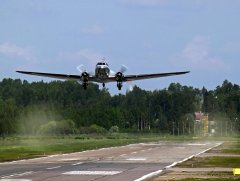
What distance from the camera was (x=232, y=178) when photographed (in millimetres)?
32844

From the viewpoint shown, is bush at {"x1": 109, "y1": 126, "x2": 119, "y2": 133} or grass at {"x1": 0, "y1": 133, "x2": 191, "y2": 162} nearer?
grass at {"x1": 0, "y1": 133, "x2": 191, "y2": 162}

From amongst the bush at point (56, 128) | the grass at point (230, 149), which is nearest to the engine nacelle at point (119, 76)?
the grass at point (230, 149)

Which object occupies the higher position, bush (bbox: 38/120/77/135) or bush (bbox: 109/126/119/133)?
bush (bbox: 109/126/119/133)

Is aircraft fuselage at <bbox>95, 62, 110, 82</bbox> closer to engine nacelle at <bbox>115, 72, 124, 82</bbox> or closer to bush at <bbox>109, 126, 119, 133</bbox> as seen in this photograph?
engine nacelle at <bbox>115, 72, 124, 82</bbox>

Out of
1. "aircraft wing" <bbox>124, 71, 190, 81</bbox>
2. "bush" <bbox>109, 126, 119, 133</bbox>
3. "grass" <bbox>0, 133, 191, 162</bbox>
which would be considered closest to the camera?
"grass" <bbox>0, 133, 191, 162</bbox>

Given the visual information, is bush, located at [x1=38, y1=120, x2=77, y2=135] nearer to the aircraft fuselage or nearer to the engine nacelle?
the engine nacelle

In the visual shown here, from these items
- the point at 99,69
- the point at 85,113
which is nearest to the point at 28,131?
the point at 99,69

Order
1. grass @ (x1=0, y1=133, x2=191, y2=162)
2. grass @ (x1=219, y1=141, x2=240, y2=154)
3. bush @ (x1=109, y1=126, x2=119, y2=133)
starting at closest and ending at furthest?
grass @ (x1=0, y1=133, x2=191, y2=162), grass @ (x1=219, y1=141, x2=240, y2=154), bush @ (x1=109, y1=126, x2=119, y2=133)

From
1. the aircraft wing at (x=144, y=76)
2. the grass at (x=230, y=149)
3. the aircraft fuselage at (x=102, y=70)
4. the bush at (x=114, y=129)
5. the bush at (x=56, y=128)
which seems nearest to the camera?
the aircraft fuselage at (x=102, y=70)

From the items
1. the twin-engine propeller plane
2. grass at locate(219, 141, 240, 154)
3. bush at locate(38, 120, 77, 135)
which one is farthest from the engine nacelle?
bush at locate(38, 120, 77, 135)

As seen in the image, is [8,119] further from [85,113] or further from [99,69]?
[85,113]

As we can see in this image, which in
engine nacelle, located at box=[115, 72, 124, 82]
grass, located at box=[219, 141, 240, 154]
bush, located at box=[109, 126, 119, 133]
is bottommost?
grass, located at box=[219, 141, 240, 154]

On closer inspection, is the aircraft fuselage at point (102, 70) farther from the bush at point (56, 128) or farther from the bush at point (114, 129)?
the bush at point (114, 129)

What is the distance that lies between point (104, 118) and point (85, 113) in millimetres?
9486
